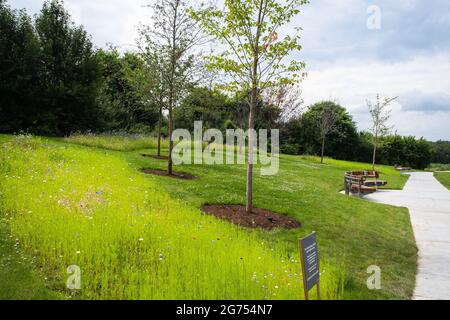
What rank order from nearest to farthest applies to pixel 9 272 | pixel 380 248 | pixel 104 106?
pixel 9 272
pixel 380 248
pixel 104 106

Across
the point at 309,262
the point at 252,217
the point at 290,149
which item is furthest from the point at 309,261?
the point at 290,149

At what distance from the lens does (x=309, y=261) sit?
443 cm

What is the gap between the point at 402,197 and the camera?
15938 millimetres

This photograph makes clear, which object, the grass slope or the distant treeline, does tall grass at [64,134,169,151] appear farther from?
the grass slope

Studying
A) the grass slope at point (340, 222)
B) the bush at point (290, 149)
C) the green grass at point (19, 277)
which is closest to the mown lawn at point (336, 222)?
the grass slope at point (340, 222)

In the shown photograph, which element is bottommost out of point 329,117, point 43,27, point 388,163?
point 388,163

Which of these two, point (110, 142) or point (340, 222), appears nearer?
point (340, 222)

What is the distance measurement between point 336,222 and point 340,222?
14 centimetres

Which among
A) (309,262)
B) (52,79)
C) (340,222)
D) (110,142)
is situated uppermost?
(52,79)

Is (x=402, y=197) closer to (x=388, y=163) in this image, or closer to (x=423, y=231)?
(x=423, y=231)

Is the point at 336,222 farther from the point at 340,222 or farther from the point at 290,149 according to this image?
the point at 290,149

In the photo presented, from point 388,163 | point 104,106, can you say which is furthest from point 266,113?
point 388,163

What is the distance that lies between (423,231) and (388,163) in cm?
3983

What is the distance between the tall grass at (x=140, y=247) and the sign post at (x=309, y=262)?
0.55 meters
